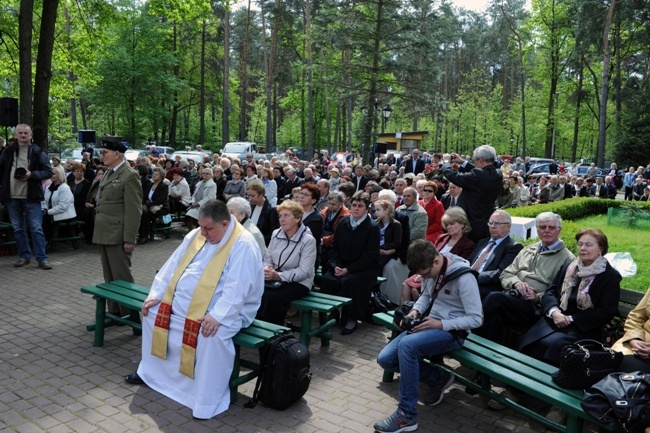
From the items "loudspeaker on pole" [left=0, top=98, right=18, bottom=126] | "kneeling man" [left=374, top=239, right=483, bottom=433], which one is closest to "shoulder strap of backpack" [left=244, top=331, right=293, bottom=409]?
"kneeling man" [left=374, top=239, right=483, bottom=433]

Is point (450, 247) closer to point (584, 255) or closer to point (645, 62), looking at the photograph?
point (584, 255)

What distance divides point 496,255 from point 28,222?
691cm

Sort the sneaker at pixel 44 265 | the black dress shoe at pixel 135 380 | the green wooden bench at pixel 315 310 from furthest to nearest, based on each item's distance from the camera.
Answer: the sneaker at pixel 44 265
the green wooden bench at pixel 315 310
the black dress shoe at pixel 135 380

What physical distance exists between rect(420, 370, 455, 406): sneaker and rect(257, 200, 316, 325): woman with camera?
172 centimetres

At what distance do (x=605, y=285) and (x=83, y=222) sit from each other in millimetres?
9156

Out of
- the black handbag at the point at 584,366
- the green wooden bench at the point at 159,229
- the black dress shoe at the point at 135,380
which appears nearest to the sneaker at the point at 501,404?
the black handbag at the point at 584,366

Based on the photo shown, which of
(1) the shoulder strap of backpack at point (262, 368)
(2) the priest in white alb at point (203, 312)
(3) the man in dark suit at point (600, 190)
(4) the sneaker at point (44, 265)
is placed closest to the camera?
(2) the priest in white alb at point (203, 312)

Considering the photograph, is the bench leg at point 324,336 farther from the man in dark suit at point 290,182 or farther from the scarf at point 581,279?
the man in dark suit at point 290,182

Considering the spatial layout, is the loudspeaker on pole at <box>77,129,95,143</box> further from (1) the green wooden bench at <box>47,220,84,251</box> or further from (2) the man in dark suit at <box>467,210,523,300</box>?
(2) the man in dark suit at <box>467,210,523,300</box>

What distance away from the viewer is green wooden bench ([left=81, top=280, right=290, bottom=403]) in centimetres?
430

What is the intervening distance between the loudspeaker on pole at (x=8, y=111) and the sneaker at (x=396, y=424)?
9716 millimetres

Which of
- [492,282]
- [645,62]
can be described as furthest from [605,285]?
[645,62]

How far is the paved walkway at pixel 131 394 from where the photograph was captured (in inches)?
158

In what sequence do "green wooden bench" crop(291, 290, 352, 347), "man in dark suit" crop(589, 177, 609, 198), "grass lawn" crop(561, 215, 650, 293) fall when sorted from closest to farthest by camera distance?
"green wooden bench" crop(291, 290, 352, 347) < "grass lawn" crop(561, 215, 650, 293) < "man in dark suit" crop(589, 177, 609, 198)
